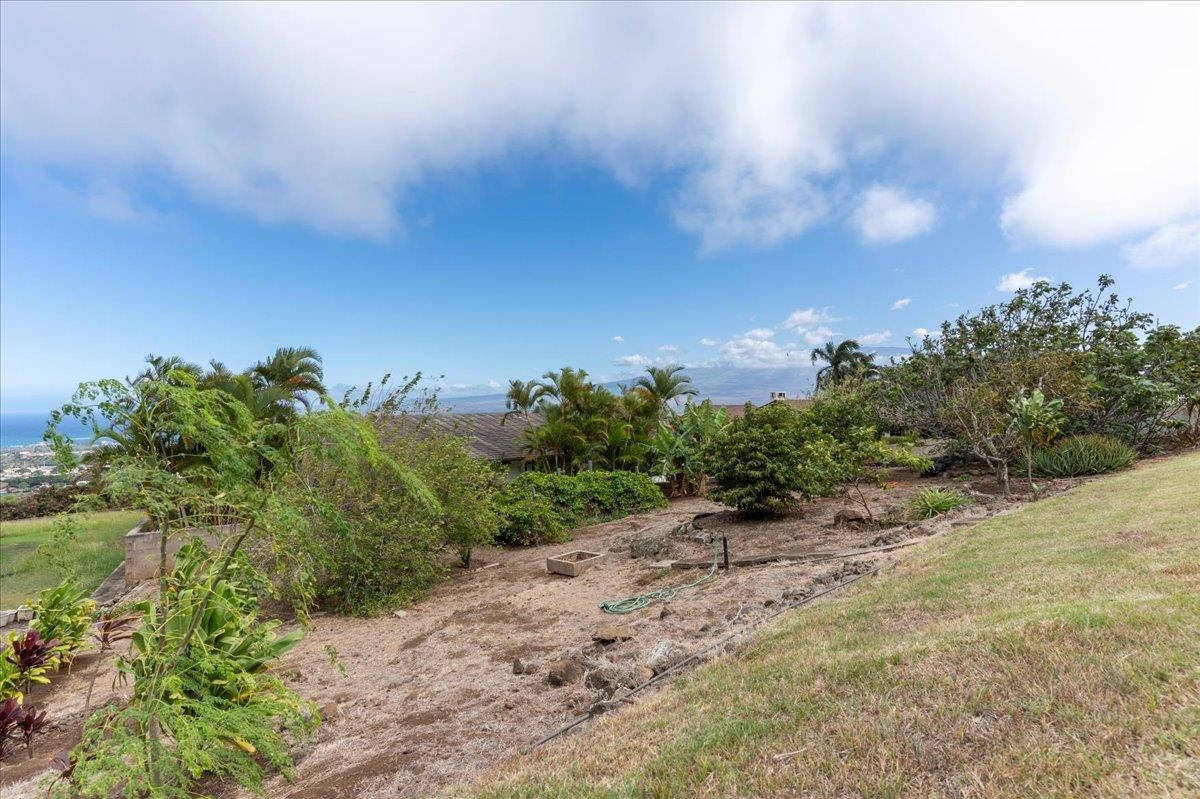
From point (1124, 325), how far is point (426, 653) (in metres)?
22.6

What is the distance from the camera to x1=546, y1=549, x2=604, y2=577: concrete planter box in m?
12.1

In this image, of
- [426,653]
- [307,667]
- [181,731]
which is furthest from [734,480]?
[181,731]

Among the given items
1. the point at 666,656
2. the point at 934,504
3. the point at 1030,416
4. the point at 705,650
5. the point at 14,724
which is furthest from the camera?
the point at 1030,416

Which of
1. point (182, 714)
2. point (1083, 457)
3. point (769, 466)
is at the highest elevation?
point (769, 466)

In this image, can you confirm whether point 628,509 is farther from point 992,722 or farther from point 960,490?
point 992,722

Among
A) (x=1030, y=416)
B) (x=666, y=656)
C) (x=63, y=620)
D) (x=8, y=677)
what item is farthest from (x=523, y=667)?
(x=1030, y=416)

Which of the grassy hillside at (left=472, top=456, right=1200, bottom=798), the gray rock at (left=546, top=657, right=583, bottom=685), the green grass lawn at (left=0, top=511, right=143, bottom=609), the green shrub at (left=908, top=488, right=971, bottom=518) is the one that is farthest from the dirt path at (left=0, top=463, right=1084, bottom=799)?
the green grass lawn at (left=0, top=511, right=143, bottom=609)

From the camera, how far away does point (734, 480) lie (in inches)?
563

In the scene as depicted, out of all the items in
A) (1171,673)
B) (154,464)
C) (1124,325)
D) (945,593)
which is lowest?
(945,593)

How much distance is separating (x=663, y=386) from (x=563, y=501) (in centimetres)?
1059

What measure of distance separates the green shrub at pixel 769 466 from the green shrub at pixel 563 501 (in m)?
4.78

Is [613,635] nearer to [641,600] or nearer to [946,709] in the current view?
[641,600]

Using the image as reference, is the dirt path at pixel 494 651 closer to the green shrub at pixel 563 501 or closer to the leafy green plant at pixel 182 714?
the leafy green plant at pixel 182 714

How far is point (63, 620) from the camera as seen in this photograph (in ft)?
28.0
